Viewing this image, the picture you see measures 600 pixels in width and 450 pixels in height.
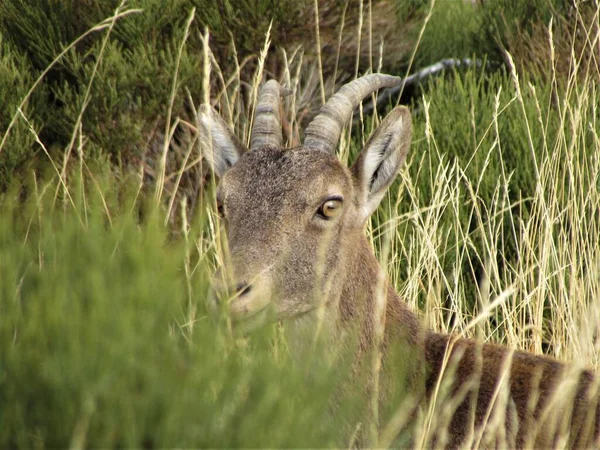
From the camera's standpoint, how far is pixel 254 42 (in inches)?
349

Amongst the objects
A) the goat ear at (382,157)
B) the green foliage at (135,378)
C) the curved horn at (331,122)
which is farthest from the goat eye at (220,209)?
the green foliage at (135,378)

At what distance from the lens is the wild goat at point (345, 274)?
14.0 feet

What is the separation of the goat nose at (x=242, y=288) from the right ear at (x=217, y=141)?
1.32 meters

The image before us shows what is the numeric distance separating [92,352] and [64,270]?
0.57 meters

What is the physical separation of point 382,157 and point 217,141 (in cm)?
94

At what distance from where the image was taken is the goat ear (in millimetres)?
5031

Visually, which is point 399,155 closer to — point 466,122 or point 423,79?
point 466,122

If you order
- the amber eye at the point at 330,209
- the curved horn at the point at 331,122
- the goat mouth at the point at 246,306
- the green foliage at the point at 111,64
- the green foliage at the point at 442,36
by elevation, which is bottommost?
the goat mouth at the point at 246,306

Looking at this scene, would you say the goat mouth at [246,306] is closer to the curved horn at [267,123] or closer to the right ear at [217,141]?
the curved horn at [267,123]

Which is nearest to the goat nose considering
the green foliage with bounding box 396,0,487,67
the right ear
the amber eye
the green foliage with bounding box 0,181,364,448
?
the amber eye

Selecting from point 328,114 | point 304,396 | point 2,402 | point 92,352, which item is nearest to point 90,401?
point 92,352

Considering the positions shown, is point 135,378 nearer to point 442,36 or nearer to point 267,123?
point 267,123

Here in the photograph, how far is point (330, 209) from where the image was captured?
15.6 ft

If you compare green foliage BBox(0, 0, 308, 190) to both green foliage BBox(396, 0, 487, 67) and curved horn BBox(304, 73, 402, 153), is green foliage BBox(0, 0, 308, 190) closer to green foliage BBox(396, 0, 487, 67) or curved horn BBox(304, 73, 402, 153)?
green foliage BBox(396, 0, 487, 67)
